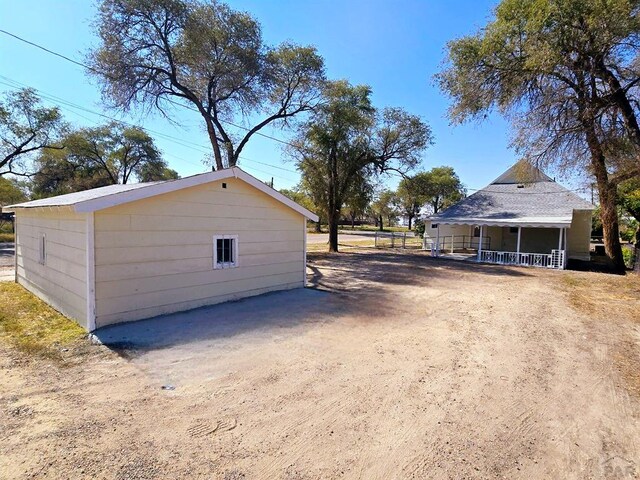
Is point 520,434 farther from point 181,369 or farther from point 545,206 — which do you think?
point 545,206

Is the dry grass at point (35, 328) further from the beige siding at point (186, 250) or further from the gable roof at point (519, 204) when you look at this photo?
the gable roof at point (519, 204)

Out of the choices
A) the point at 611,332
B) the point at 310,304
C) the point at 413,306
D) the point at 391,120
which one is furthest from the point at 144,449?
the point at 391,120

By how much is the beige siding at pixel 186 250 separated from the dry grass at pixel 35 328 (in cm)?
59

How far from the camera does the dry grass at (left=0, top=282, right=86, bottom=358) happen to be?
4875 mm

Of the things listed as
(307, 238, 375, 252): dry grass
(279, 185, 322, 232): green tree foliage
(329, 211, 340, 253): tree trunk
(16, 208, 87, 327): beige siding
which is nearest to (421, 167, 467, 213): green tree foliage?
(279, 185, 322, 232): green tree foliage

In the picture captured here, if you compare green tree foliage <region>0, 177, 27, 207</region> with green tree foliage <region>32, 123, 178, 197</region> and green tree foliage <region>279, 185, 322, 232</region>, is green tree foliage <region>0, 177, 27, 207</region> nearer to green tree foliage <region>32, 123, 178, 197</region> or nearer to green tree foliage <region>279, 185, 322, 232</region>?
green tree foliage <region>32, 123, 178, 197</region>

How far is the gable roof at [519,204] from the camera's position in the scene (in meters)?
15.9

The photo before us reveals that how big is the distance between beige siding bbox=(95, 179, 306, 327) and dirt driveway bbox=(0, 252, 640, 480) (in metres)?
0.67

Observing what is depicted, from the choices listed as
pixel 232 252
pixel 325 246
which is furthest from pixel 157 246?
pixel 325 246

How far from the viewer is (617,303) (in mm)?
8383

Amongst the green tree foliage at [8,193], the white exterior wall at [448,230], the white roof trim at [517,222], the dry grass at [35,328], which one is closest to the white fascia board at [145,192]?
the dry grass at [35,328]

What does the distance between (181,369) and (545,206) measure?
63.9 feet

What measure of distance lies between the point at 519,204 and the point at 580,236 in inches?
149

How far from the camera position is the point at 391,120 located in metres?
19.8
